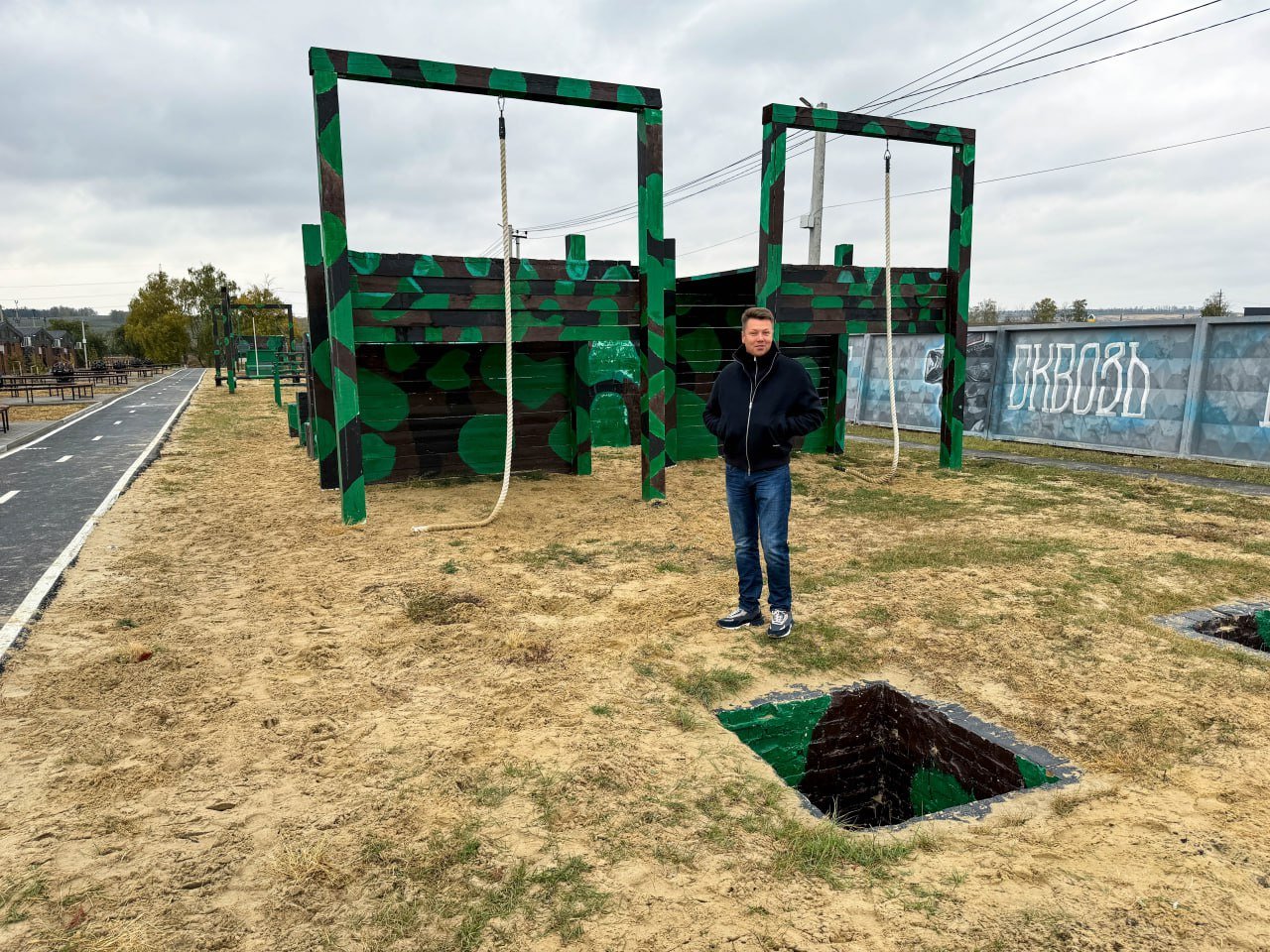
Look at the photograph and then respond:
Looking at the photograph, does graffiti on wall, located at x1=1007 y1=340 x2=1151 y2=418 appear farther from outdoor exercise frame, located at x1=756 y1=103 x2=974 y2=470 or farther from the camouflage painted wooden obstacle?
the camouflage painted wooden obstacle

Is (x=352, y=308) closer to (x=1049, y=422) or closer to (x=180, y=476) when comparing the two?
(x=180, y=476)

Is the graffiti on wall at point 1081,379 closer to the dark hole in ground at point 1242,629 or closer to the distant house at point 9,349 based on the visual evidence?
the dark hole in ground at point 1242,629

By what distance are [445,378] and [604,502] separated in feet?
8.42

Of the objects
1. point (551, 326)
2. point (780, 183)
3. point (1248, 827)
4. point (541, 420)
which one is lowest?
point (1248, 827)

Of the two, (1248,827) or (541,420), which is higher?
(541,420)

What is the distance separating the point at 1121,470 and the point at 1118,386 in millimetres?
2396

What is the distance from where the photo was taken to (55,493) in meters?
A: 9.49

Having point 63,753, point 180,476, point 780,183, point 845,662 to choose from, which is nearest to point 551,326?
point 780,183

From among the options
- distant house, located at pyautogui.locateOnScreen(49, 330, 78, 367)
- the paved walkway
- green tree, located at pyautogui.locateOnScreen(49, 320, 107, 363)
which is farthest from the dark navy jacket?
green tree, located at pyautogui.locateOnScreen(49, 320, 107, 363)

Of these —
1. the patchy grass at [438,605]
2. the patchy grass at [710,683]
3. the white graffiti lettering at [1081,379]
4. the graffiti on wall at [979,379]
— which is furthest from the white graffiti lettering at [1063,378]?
the patchy grass at [438,605]

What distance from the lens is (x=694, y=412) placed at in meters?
11.2

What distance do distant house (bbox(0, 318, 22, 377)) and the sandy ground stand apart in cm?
6358

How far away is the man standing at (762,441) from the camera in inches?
171

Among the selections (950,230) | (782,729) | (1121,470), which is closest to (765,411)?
(782,729)
